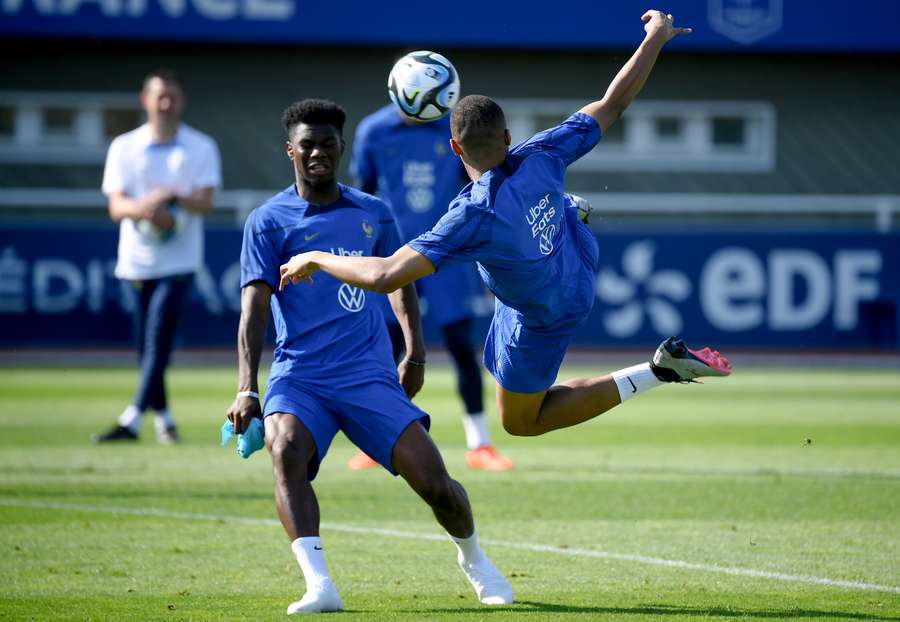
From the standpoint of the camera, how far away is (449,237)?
571 cm

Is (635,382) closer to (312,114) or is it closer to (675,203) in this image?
(312,114)

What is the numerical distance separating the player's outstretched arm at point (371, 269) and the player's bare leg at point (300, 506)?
26.4 inches

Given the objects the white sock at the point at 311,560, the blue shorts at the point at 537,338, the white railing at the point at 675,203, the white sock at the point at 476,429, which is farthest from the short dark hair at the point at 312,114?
the white railing at the point at 675,203

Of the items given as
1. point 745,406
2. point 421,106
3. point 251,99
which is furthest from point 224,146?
point 421,106

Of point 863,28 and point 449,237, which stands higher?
point 863,28

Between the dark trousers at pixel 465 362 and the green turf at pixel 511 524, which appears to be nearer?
the green turf at pixel 511 524

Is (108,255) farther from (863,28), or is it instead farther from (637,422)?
(863,28)

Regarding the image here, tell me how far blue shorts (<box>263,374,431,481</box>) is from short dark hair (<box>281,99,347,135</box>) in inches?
41.7

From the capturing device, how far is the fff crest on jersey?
85.1 ft

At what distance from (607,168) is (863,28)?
510 centimetres

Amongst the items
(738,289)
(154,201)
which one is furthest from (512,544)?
(738,289)

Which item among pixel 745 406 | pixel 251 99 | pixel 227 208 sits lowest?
pixel 745 406

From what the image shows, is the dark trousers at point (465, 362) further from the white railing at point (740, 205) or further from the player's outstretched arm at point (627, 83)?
the white railing at point (740, 205)

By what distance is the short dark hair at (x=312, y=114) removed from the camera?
6266 mm
